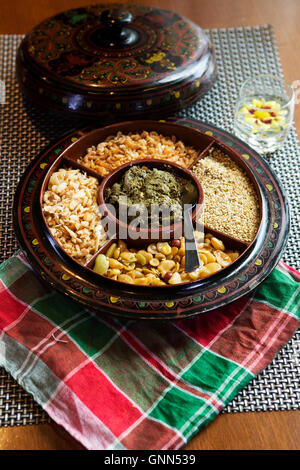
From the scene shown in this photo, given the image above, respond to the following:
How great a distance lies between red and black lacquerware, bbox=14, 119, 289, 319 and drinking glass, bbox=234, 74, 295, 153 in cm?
17

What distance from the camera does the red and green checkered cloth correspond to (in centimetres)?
153

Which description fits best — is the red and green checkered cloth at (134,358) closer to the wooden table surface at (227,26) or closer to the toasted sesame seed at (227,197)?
the wooden table surface at (227,26)

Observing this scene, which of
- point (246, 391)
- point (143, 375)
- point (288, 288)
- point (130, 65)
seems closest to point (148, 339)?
point (143, 375)

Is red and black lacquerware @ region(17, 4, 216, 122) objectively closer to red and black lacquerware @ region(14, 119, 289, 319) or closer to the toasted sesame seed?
red and black lacquerware @ region(14, 119, 289, 319)

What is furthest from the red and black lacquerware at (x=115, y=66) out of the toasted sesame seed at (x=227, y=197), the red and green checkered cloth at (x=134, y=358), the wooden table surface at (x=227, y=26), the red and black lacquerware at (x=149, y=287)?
the red and green checkered cloth at (x=134, y=358)

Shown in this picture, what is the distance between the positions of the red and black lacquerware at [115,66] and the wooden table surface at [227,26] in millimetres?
584

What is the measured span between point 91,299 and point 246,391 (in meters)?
0.54

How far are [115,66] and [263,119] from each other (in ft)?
2.14

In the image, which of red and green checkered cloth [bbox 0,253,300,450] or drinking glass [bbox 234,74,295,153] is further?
drinking glass [bbox 234,74,295,153]

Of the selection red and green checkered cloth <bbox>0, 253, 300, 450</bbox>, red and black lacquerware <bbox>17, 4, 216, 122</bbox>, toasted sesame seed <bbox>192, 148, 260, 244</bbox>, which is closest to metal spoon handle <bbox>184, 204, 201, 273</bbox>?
toasted sesame seed <bbox>192, 148, 260, 244</bbox>

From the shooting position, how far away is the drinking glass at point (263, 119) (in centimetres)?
225

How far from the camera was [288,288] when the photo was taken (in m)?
1.81

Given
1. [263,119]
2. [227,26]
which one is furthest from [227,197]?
[227,26]

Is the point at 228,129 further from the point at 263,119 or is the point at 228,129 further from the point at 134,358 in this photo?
the point at 134,358
